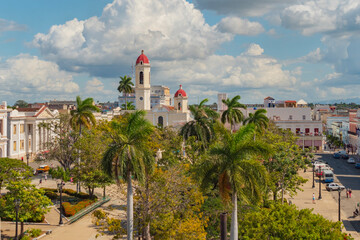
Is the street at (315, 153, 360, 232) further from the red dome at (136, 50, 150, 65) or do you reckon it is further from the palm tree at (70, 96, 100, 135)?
the red dome at (136, 50, 150, 65)

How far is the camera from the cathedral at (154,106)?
77.9m

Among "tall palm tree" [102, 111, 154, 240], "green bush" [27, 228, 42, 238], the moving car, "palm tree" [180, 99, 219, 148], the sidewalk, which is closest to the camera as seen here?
"tall palm tree" [102, 111, 154, 240]

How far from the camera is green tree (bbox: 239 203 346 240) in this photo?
17903 mm

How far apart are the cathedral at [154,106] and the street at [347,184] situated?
101ft

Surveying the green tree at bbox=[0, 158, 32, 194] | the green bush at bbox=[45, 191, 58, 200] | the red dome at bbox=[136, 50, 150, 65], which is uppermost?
the red dome at bbox=[136, 50, 150, 65]

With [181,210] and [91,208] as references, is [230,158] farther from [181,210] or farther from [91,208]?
[91,208]

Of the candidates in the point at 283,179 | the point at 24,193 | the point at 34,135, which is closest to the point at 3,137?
the point at 34,135

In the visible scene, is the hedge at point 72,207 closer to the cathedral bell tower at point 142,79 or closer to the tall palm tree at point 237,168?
the tall palm tree at point 237,168

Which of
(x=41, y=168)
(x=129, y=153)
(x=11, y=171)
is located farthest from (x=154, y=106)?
(x=129, y=153)

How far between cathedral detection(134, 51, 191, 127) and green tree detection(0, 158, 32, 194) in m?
50.5

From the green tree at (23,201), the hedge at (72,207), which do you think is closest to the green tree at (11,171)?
the green tree at (23,201)

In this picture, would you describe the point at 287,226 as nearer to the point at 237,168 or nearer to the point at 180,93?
the point at 237,168

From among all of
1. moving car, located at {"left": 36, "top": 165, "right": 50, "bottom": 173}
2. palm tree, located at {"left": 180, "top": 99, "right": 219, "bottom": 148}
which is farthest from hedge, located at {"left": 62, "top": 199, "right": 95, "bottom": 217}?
moving car, located at {"left": 36, "top": 165, "right": 50, "bottom": 173}

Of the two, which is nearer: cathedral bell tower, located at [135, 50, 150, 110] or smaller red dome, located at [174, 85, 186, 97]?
cathedral bell tower, located at [135, 50, 150, 110]
